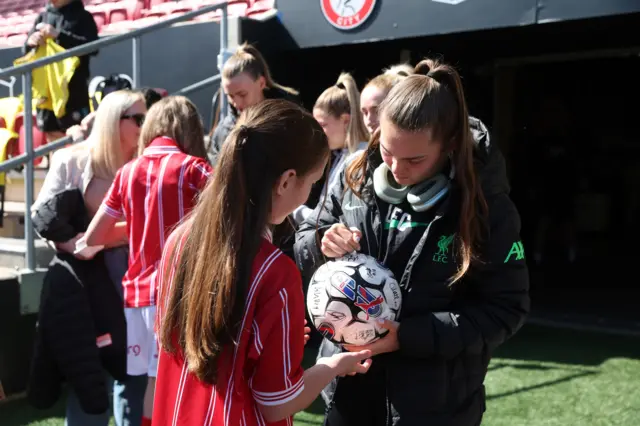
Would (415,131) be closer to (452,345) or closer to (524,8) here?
(452,345)

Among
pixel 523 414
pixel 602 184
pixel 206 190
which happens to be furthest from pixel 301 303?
pixel 602 184

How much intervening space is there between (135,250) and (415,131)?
152cm

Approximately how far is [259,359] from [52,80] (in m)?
5.03

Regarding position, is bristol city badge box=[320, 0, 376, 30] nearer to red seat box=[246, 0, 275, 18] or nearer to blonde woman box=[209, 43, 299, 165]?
red seat box=[246, 0, 275, 18]

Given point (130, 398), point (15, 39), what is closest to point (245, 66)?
point (130, 398)

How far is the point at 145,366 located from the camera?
10.2 feet

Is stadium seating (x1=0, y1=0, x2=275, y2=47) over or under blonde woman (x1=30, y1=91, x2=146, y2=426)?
over

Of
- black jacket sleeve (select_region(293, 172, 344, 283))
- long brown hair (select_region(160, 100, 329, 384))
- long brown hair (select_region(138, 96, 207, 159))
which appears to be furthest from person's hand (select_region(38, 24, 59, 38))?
long brown hair (select_region(160, 100, 329, 384))

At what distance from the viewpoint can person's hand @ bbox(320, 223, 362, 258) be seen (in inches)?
77.7

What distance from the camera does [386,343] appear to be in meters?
1.95

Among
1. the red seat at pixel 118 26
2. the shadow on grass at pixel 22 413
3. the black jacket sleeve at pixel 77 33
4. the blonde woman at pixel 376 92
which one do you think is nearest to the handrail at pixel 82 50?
the black jacket sleeve at pixel 77 33

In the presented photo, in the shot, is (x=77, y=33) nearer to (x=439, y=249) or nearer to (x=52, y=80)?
(x=52, y=80)

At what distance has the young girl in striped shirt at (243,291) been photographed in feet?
5.07

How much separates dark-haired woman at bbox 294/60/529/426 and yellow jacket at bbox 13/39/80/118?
447 cm
